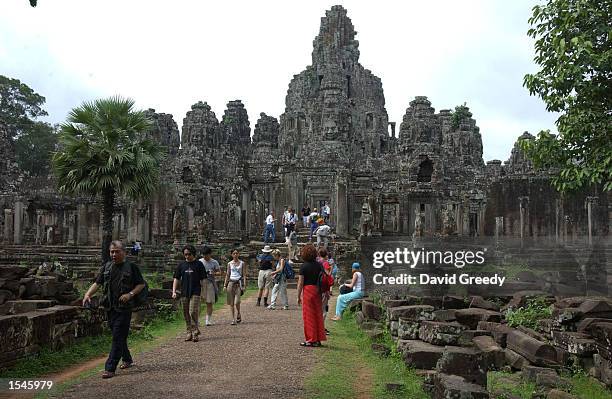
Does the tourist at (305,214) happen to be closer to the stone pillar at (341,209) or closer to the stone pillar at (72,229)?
the stone pillar at (341,209)

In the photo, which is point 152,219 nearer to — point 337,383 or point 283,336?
point 283,336

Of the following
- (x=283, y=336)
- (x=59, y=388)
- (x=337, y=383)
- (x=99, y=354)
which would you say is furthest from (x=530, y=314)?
(x=59, y=388)

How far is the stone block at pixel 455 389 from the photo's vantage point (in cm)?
567

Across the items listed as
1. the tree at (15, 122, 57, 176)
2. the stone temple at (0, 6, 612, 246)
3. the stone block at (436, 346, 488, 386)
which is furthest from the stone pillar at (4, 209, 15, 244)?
the stone block at (436, 346, 488, 386)

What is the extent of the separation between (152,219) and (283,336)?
24173 mm

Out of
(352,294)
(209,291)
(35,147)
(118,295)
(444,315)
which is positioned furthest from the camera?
(35,147)

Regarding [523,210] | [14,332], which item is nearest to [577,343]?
[14,332]

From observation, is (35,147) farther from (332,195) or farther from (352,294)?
(352,294)

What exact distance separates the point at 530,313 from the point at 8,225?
26.7 metres

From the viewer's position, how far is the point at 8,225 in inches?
1184

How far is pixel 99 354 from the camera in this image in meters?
9.47

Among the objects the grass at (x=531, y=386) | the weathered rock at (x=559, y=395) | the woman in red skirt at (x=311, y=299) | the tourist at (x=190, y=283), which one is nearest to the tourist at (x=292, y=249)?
the tourist at (x=190, y=283)

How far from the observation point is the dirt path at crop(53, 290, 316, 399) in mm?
6453

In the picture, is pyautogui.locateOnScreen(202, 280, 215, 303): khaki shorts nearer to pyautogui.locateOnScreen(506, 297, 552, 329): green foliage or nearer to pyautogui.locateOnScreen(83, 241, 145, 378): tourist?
pyautogui.locateOnScreen(83, 241, 145, 378): tourist
